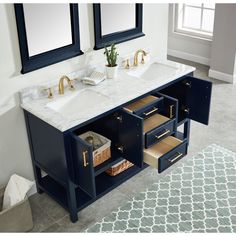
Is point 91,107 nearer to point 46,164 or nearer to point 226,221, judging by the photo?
point 46,164

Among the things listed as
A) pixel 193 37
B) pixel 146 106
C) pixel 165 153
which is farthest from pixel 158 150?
pixel 193 37

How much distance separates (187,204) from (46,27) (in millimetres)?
1587

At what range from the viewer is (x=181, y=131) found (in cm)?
373

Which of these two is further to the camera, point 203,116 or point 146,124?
point 203,116

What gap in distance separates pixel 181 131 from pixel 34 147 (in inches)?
60.7

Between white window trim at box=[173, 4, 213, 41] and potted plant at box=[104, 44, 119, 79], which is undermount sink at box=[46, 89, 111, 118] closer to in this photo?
potted plant at box=[104, 44, 119, 79]

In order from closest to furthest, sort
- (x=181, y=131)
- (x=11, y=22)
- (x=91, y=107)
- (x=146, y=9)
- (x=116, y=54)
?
(x=11, y=22)
(x=91, y=107)
(x=116, y=54)
(x=146, y=9)
(x=181, y=131)

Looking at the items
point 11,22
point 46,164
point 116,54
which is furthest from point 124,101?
point 11,22

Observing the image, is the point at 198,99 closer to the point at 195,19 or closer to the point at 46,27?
the point at 46,27

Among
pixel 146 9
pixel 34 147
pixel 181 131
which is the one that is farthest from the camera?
pixel 181 131

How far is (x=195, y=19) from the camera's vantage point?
538 centimetres

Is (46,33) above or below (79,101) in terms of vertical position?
above

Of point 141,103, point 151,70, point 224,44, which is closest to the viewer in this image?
point 141,103

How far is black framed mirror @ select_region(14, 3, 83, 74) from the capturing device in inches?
96.6
